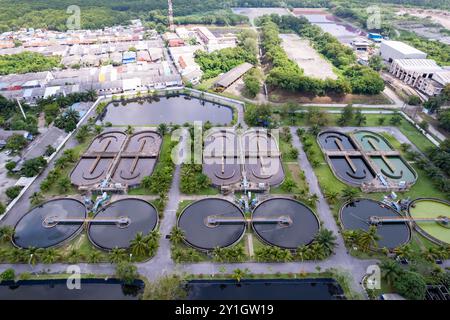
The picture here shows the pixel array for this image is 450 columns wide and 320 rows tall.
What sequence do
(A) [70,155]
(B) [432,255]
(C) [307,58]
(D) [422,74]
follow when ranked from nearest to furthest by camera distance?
(B) [432,255], (A) [70,155], (D) [422,74], (C) [307,58]

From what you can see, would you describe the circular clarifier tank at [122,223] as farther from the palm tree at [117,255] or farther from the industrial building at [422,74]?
the industrial building at [422,74]

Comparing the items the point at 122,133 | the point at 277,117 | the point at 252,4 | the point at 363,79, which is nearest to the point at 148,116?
the point at 122,133

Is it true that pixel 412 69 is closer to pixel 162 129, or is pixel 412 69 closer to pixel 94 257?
pixel 162 129

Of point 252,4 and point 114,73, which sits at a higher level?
point 252,4

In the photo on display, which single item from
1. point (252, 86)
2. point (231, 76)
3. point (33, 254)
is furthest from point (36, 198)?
point (231, 76)

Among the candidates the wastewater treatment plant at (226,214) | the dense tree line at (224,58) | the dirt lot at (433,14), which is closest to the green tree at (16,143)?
the wastewater treatment plant at (226,214)

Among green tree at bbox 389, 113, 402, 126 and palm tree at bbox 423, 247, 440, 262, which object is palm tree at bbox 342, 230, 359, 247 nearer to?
palm tree at bbox 423, 247, 440, 262

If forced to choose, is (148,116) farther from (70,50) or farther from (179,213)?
(70,50)
